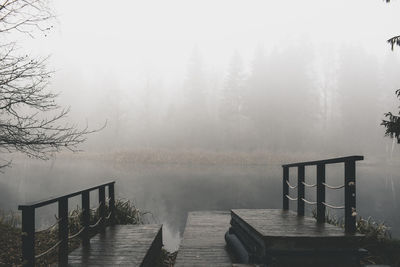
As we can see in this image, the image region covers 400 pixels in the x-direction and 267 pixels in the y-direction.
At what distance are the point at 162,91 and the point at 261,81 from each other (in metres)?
18.4

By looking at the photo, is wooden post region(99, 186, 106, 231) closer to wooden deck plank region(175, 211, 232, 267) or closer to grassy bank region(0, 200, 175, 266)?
grassy bank region(0, 200, 175, 266)

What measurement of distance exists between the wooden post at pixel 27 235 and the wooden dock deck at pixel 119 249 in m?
1.00

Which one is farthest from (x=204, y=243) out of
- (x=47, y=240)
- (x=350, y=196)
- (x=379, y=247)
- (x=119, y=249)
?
(x=379, y=247)

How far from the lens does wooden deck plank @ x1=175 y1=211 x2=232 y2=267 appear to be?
5227 mm

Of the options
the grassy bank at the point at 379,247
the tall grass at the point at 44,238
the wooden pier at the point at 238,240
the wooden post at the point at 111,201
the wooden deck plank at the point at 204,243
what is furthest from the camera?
the wooden post at the point at 111,201

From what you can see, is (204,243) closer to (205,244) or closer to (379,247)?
(205,244)

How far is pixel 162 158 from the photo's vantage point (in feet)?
95.9

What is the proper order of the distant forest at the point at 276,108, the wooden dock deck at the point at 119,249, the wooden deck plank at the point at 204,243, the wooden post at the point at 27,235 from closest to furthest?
the wooden post at the point at 27,235 < the wooden dock deck at the point at 119,249 < the wooden deck plank at the point at 204,243 < the distant forest at the point at 276,108

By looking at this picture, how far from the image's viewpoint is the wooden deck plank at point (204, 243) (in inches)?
206

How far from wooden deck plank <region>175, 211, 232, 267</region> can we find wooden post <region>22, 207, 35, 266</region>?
2.23 m

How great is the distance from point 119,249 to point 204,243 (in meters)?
1.75

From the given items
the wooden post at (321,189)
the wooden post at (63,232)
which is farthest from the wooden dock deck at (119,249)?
the wooden post at (321,189)

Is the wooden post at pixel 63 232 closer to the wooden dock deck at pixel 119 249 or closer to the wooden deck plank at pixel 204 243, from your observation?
the wooden dock deck at pixel 119 249

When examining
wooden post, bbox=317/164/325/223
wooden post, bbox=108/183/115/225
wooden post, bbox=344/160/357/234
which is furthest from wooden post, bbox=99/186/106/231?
wooden post, bbox=344/160/357/234
